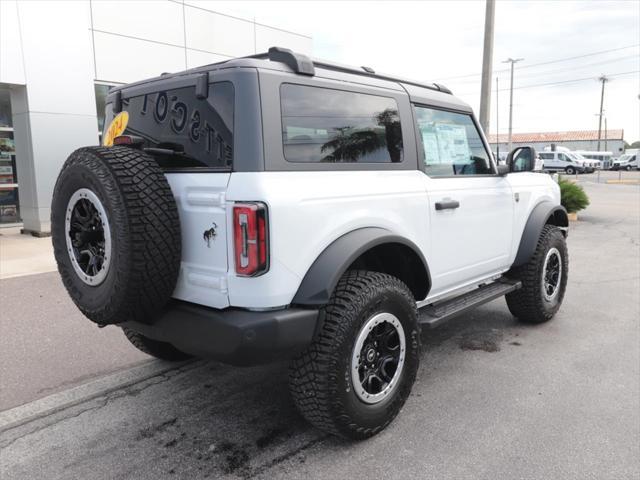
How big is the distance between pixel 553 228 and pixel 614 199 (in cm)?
1669

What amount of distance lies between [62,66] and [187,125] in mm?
8665

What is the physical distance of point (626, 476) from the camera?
2.59 metres

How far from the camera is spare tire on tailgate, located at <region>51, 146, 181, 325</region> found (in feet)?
8.04

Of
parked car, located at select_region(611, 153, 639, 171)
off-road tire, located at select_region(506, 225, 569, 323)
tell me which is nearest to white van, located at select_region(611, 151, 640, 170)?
parked car, located at select_region(611, 153, 639, 171)

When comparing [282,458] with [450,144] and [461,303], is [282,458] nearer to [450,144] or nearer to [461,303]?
[461,303]

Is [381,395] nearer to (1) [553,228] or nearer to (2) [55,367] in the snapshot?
(2) [55,367]

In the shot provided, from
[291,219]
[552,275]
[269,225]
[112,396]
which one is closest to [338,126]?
[291,219]

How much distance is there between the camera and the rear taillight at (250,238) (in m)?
2.42

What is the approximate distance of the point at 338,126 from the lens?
3000 millimetres

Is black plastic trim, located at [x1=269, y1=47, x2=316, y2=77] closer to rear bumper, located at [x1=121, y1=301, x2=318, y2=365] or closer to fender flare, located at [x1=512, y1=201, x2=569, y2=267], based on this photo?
rear bumper, located at [x1=121, y1=301, x2=318, y2=365]

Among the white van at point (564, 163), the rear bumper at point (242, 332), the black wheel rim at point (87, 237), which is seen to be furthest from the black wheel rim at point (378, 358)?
the white van at point (564, 163)

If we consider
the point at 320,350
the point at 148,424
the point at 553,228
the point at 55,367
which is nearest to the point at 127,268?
the point at 320,350

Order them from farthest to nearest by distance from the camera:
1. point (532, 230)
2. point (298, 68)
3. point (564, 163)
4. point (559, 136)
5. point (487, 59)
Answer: point (559, 136)
point (564, 163)
point (487, 59)
point (532, 230)
point (298, 68)

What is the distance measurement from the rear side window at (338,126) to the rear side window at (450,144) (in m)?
0.36
